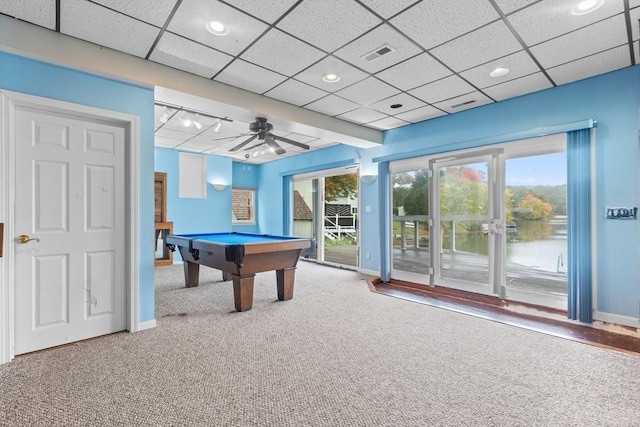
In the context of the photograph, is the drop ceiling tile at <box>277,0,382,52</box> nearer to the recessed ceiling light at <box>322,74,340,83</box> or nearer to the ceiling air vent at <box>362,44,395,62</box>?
the ceiling air vent at <box>362,44,395,62</box>

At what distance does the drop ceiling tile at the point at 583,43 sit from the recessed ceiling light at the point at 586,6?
0.25m

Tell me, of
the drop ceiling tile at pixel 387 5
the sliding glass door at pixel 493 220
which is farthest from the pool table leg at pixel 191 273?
the drop ceiling tile at pixel 387 5

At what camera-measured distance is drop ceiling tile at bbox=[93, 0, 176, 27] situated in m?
2.18

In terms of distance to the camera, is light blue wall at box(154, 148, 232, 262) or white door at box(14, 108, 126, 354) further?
light blue wall at box(154, 148, 232, 262)

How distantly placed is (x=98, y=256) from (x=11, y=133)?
3.83 ft

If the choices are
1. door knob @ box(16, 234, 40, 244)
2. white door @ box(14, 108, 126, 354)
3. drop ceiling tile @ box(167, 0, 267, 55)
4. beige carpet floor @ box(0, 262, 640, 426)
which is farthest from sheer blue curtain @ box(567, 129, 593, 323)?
door knob @ box(16, 234, 40, 244)

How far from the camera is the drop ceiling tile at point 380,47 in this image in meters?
2.59

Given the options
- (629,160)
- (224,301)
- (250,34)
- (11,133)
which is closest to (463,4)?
(250,34)

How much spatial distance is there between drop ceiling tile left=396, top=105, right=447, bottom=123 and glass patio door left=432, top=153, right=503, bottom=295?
0.70 m

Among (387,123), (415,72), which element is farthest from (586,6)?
(387,123)

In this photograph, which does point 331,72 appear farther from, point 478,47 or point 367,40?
point 478,47

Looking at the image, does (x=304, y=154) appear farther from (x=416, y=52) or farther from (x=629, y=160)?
(x=629, y=160)

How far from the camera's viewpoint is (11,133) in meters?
2.40

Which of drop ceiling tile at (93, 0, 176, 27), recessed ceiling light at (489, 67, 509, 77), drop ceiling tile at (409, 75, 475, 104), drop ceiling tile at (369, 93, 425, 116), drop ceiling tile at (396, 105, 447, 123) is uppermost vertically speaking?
drop ceiling tile at (93, 0, 176, 27)
